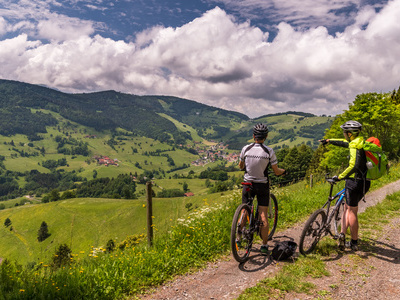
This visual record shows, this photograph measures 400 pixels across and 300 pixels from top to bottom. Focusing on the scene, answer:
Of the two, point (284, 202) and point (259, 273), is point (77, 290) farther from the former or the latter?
point (284, 202)

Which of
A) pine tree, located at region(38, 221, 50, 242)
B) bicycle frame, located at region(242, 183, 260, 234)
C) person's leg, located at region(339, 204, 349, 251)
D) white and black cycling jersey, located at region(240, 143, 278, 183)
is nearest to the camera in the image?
white and black cycling jersey, located at region(240, 143, 278, 183)

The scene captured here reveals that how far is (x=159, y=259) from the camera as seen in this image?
5969mm

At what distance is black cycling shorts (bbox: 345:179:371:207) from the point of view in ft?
21.1

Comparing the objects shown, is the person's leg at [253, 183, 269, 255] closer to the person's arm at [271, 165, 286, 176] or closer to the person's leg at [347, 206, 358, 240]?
the person's arm at [271, 165, 286, 176]

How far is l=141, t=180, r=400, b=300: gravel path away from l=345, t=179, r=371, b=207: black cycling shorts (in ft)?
4.91

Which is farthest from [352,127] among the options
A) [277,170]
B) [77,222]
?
[77,222]

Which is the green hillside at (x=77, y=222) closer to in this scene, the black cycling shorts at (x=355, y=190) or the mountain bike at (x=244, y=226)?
the mountain bike at (x=244, y=226)

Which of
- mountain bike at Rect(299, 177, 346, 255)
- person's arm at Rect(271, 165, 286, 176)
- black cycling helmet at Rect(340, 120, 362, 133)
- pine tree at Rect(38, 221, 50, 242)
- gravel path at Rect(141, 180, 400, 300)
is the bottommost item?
pine tree at Rect(38, 221, 50, 242)

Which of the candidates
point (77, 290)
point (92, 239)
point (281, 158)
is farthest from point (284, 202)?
point (92, 239)

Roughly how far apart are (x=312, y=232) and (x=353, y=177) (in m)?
1.84

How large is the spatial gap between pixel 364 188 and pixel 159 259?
5654 mm

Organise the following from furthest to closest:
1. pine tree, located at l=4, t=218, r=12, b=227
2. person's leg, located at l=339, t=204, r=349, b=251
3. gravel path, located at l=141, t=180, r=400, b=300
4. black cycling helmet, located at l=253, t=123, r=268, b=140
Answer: pine tree, located at l=4, t=218, r=12, b=227 → person's leg, located at l=339, t=204, r=349, b=251 → black cycling helmet, located at l=253, t=123, r=268, b=140 → gravel path, located at l=141, t=180, r=400, b=300

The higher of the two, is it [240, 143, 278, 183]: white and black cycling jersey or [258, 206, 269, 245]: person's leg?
[240, 143, 278, 183]: white and black cycling jersey

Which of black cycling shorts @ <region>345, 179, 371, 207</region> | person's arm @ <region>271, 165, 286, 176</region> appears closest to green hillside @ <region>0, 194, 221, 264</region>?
black cycling shorts @ <region>345, 179, 371, 207</region>
